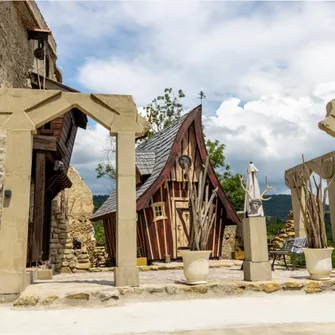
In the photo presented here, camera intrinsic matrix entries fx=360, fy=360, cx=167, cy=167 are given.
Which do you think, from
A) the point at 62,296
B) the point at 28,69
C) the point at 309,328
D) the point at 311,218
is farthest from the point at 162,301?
the point at 28,69

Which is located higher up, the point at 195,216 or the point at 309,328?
the point at 195,216

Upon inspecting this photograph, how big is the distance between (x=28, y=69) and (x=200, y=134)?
269 inches

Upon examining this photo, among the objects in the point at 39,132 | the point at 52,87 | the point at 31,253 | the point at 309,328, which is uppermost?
the point at 52,87

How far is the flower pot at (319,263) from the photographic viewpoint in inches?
282

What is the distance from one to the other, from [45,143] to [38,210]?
194 centimetres

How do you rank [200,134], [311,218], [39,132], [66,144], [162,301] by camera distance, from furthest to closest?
[200,134]
[66,144]
[39,132]
[311,218]
[162,301]

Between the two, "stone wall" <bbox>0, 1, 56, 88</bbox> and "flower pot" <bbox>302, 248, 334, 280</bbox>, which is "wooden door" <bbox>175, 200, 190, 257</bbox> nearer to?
"flower pot" <bbox>302, 248, 334, 280</bbox>

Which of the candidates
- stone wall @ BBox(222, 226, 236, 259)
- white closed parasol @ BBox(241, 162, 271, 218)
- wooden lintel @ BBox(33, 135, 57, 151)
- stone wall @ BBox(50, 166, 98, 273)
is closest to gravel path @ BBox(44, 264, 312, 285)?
white closed parasol @ BBox(241, 162, 271, 218)

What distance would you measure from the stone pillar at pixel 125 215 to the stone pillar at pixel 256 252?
220 centimetres

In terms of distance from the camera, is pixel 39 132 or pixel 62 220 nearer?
pixel 39 132

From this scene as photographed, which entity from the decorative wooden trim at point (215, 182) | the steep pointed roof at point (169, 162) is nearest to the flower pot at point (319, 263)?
the steep pointed roof at point (169, 162)

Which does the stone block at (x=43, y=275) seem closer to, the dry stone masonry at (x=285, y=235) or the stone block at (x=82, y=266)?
the stone block at (x=82, y=266)

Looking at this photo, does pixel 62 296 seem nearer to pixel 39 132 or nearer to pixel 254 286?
pixel 254 286

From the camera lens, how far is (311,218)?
7809 millimetres
